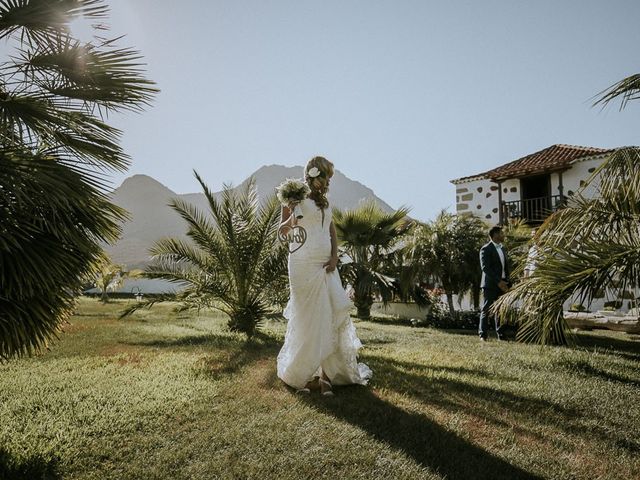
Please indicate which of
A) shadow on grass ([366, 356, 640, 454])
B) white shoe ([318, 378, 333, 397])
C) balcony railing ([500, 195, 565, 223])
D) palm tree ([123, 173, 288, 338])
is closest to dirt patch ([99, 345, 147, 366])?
palm tree ([123, 173, 288, 338])

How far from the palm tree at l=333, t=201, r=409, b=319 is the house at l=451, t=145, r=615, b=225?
24.8ft

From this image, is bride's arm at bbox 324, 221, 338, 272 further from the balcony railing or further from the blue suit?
the balcony railing

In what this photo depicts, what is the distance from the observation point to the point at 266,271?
26.9 feet

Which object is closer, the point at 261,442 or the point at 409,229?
the point at 261,442

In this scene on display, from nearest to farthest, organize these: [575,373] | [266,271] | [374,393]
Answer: [374,393] → [575,373] → [266,271]

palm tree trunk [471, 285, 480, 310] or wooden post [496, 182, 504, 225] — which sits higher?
wooden post [496, 182, 504, 225]

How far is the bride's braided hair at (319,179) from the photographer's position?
14.4 feet

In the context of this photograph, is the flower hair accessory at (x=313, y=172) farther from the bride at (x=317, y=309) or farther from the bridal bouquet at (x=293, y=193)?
the bridal bouquet at (x=293, y=193)

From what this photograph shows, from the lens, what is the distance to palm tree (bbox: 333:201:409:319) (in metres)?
11.9

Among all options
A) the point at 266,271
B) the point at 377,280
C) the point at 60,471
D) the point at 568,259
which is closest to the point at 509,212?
the point at 377,280

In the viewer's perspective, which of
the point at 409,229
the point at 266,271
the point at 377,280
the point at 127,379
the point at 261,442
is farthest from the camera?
the point at 409,229

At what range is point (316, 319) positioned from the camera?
4.10 metres

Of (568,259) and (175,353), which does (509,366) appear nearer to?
(568,259)

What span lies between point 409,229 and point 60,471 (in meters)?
11.7
